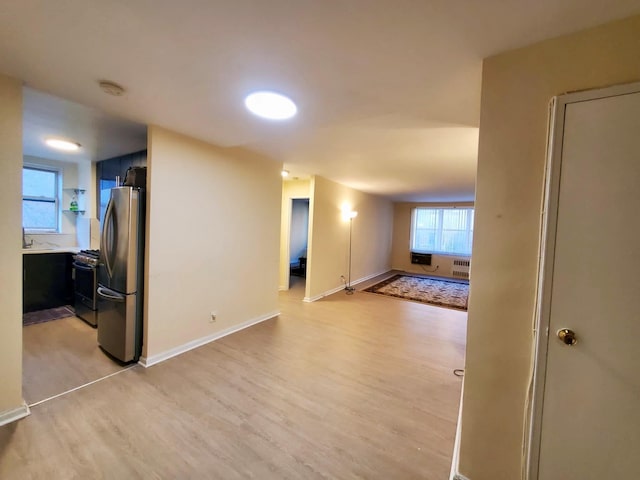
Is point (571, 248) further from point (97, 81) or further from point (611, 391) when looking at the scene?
point (97, 81)

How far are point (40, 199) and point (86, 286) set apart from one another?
2063 mm

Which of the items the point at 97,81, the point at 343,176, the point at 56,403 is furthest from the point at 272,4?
the point at 343,176

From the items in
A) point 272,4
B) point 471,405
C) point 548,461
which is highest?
point 272,4

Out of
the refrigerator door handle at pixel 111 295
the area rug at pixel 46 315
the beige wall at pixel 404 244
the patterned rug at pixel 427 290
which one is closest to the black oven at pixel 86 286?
the area rug at pixel 46 315

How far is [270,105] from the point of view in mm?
1955

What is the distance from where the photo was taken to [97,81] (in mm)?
1690

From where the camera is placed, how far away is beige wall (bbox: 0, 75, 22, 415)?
171 cm

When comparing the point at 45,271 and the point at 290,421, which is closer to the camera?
the point at 290,421

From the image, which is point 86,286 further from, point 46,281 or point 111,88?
point 111,88

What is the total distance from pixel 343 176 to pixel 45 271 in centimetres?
488

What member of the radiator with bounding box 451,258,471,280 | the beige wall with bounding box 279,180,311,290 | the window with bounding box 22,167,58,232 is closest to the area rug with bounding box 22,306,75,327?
the window with bounding box 22,167,58,232

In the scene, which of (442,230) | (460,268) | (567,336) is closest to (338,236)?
(442,230)

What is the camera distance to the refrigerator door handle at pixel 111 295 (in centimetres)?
254

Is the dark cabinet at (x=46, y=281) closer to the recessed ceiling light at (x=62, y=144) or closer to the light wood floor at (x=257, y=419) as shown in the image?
the recessed ceiling light at (x=62, y=144)
